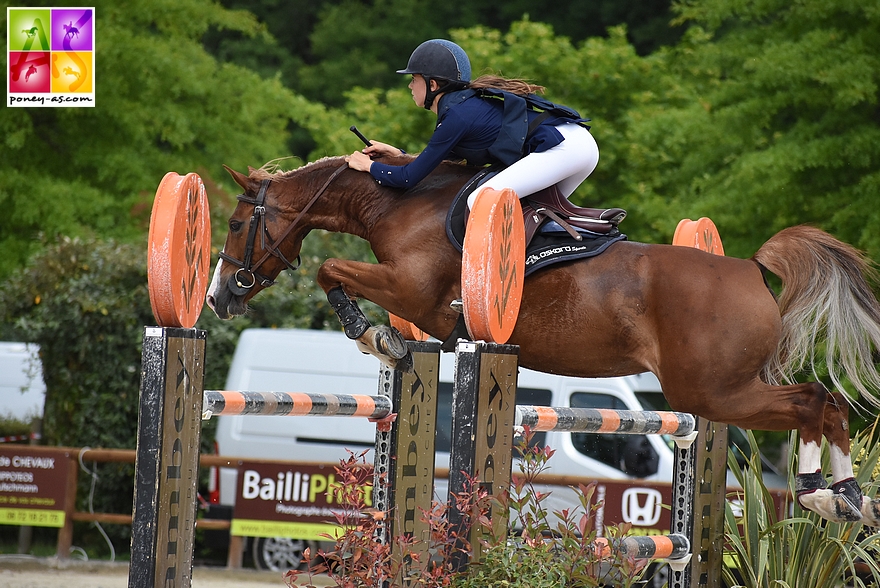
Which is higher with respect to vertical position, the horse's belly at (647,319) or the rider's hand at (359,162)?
the rider's hand at (359,162)

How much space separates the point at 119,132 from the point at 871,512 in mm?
9006

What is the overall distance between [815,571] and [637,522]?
3379 millimetres

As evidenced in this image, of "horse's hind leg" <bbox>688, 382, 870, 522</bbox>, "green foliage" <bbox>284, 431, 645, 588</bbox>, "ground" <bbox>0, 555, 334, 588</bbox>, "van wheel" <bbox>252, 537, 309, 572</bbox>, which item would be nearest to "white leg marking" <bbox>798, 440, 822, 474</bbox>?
"horse's hind leg" <bbox>688, 382, 870, 522</bbox>

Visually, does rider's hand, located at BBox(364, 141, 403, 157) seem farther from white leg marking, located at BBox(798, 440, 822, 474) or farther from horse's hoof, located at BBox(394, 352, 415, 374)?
white leg marking, located at BBox(798, 440, 822, 474)

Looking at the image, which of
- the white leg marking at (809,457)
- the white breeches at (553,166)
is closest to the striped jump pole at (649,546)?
the white leg marking at (809,457)

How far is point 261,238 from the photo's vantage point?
3.84 m

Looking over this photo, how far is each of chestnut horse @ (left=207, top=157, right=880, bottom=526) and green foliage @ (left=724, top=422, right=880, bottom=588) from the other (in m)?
0.44

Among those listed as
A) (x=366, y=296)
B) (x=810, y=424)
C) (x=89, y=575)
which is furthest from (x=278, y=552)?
(x=810, y=424)

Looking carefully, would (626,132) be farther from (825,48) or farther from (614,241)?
(614,241)

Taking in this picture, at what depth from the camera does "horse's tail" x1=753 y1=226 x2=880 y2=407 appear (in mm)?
3527

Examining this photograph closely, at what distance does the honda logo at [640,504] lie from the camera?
7109mm

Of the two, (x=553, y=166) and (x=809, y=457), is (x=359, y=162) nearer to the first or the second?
(x=553, y=166)

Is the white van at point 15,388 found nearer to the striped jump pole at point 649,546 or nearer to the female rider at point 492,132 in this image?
the female rider at point 492,132

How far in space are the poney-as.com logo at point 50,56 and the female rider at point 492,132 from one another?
634 centimetres
